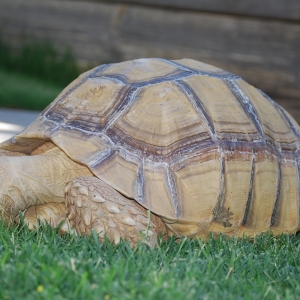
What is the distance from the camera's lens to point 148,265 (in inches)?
90.2

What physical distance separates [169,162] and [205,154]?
20 centimetres

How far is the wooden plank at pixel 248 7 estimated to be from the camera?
21.5 feet

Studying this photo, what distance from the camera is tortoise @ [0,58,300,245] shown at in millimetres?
2828

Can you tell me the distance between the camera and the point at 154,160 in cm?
292

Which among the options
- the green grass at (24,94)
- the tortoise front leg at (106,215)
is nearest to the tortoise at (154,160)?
the tortoise front leg at (106,215)

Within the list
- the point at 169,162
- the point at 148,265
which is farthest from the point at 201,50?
the point at 148,265

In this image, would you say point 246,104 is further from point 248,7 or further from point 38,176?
point 248,7

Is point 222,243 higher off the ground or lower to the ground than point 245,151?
lower

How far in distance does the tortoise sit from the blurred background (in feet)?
11.6

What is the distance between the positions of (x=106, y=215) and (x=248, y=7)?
456 cm

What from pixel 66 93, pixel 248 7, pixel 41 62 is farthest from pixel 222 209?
pixel 41 62

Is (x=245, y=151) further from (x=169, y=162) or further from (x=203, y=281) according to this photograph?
(x=203, y=281)

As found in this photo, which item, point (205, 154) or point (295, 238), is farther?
point (295, 238)

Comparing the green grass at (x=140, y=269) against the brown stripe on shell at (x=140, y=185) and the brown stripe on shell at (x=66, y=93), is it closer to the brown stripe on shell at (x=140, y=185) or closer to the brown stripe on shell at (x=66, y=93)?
the brown stripe on shell at (x=140, y=185)
